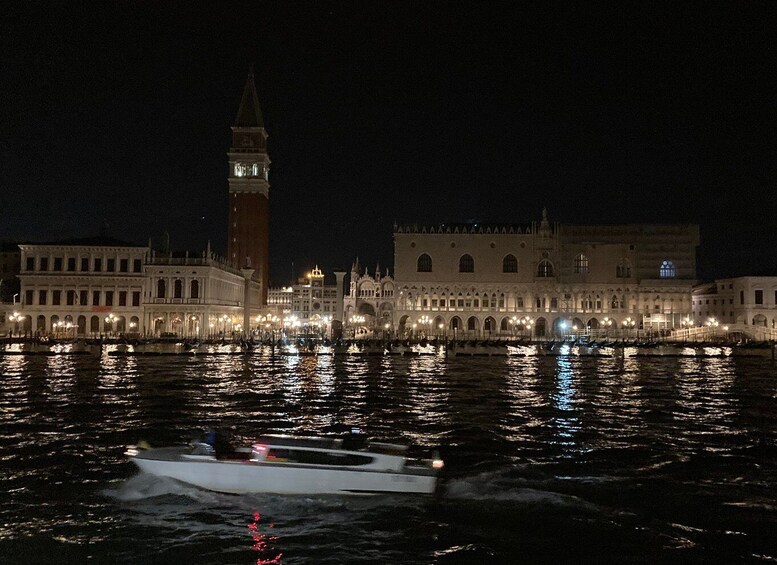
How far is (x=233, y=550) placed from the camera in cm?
1415

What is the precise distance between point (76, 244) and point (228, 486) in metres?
71.1

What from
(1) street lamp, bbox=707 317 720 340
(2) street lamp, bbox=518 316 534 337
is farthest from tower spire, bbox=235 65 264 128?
(1) street lamp, bbox=707 317 720 340

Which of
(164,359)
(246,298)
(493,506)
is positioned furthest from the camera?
(246,298)

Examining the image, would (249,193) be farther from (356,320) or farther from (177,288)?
(177,288)

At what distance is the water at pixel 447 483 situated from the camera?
14391mm

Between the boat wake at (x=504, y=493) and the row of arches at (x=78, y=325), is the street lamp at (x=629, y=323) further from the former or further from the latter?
the boat wake at (x=504, y=493)

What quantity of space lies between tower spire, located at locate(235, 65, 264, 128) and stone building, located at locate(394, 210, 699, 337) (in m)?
29.2

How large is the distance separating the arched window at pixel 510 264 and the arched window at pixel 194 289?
41801 mm

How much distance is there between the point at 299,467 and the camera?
1678 cm

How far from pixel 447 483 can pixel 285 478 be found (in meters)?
4.23

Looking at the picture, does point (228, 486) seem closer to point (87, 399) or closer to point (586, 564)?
point (586, 564)

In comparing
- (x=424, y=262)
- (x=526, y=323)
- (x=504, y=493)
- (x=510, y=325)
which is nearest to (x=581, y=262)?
(x=526, y=323)

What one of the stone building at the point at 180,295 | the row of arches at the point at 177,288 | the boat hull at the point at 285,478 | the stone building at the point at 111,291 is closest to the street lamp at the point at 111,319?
the stone building at the point at 111,291

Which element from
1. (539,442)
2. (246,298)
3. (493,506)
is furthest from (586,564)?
(246,298)
